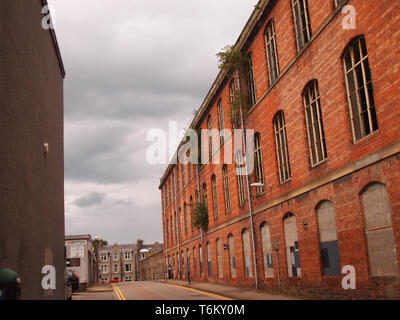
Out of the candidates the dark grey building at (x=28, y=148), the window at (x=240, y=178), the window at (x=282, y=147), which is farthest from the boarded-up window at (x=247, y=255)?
the dark grey building at (x=28, y=148)

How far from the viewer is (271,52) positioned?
22.0 m

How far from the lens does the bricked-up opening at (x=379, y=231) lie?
1302 centimetres

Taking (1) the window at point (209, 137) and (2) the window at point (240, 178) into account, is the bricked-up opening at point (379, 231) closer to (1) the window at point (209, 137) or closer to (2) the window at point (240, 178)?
(2) the window at point (240, 178)

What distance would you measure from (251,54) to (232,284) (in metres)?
14.3

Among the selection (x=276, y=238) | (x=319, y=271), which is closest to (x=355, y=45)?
(x=319, y=271)

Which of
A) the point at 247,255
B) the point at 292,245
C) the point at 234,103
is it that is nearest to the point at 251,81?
the point at 234,103

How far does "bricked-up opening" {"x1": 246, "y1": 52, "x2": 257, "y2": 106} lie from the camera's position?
24.8 meters

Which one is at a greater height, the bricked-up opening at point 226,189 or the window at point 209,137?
the window at point 209,137

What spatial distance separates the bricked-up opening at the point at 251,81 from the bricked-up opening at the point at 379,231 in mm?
11576

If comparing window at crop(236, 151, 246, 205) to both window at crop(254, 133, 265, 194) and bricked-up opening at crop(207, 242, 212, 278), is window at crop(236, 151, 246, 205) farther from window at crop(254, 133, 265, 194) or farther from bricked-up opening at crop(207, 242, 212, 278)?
bricked-up opening at crop(207, 242, 212, 278)

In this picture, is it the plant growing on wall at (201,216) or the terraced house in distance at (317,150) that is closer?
the terraced house in distance at (317,150)

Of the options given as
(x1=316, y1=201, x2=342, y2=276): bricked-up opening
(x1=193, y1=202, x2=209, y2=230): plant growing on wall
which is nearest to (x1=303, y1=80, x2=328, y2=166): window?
(x1=316, y1=201, x2=342, y2=276): bricked-up opening

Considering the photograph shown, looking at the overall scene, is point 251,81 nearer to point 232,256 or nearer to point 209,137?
point 209,137

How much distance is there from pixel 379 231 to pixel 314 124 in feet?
18.5
